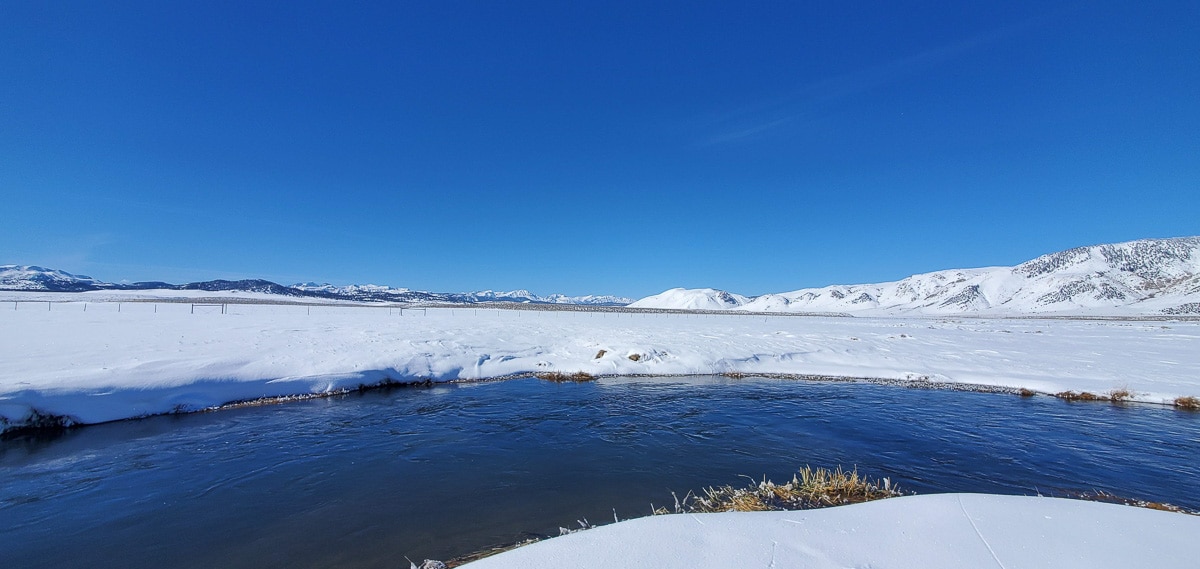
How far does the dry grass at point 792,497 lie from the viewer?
22.2 feet

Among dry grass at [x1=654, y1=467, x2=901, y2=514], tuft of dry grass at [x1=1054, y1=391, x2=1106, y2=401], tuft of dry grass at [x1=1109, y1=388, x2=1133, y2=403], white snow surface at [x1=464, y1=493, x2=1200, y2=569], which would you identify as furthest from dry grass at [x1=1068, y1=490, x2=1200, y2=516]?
tuft of dry grass at [x1=1109, y1=388, x2=1133, y2=403]

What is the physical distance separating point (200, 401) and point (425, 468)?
32.2 feet

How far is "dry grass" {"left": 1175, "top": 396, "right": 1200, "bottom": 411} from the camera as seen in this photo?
578 inches

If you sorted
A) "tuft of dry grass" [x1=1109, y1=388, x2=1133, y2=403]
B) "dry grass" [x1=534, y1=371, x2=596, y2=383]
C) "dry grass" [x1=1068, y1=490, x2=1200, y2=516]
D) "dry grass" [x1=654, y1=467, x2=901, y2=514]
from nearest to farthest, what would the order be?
"dry grass" [x1=654, y1=467, x2=901, y2=514] < "dry grass" [x1=1068, y1=490, x2=1200, y2=516] < "tuft of dry grass" [x1=1109, y1=388, x2=1133, y2=403] < "dry grass" [x1=534, y1=371, x2=596, y2=383]

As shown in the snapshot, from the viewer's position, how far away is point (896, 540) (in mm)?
4695

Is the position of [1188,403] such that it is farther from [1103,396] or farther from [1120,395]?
[1103,396]

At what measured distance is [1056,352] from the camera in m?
25.8

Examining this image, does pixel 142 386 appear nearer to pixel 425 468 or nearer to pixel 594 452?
pixel 425 468

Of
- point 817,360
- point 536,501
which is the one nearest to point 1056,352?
point 817,360

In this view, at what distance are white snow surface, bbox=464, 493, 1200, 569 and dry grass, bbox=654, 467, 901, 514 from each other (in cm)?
116

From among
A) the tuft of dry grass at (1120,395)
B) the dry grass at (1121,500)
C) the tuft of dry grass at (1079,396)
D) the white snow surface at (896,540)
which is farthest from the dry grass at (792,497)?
the tuft of dry grass at (1120,395)

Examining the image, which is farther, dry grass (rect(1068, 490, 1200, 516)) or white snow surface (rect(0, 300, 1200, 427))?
white snow surface (rect(0, 300, 1200, 427))

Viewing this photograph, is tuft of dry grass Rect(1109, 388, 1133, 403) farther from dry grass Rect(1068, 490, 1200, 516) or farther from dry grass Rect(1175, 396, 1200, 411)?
dry grass Rect(1068, 490, 1200, 516)

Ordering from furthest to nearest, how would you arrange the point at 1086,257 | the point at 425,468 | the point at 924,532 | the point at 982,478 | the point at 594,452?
the point at 1086,257
the point at 594,452
the point at 425,468
the point at 982,478
the point at 924,532
